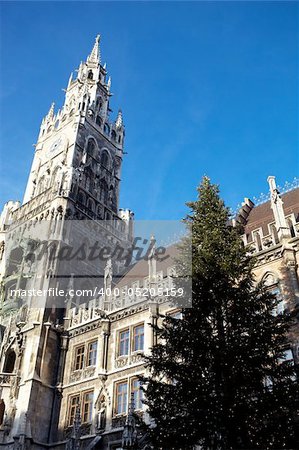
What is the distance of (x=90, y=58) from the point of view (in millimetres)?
48125

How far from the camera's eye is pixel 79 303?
2852cm

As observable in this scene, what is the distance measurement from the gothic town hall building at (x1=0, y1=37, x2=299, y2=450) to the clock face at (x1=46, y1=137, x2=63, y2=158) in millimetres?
212

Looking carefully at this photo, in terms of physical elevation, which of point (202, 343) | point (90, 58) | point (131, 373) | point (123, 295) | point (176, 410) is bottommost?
point (176, 410)

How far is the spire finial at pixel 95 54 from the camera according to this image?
4788 centimetres

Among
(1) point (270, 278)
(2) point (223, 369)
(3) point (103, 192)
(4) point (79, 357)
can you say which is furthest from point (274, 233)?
(3) point (103, 192)

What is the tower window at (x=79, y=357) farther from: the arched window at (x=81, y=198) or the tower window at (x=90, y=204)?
the tower window at (x=90, y=204)

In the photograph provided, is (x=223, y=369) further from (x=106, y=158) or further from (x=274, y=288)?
(x=106, y=158)

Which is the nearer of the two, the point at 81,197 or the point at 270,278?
the point at 270,278

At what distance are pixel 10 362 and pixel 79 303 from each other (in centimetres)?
509

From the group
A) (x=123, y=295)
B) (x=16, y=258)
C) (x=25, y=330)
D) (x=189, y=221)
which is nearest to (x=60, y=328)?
(x=25, y=330)

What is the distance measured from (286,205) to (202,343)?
1427 cm

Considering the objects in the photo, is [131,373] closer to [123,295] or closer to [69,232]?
[123,295]

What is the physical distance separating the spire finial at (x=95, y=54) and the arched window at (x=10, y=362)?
104ft

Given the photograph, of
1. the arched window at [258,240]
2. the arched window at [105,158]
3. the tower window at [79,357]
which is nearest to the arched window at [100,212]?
the arched window at [105,158]
